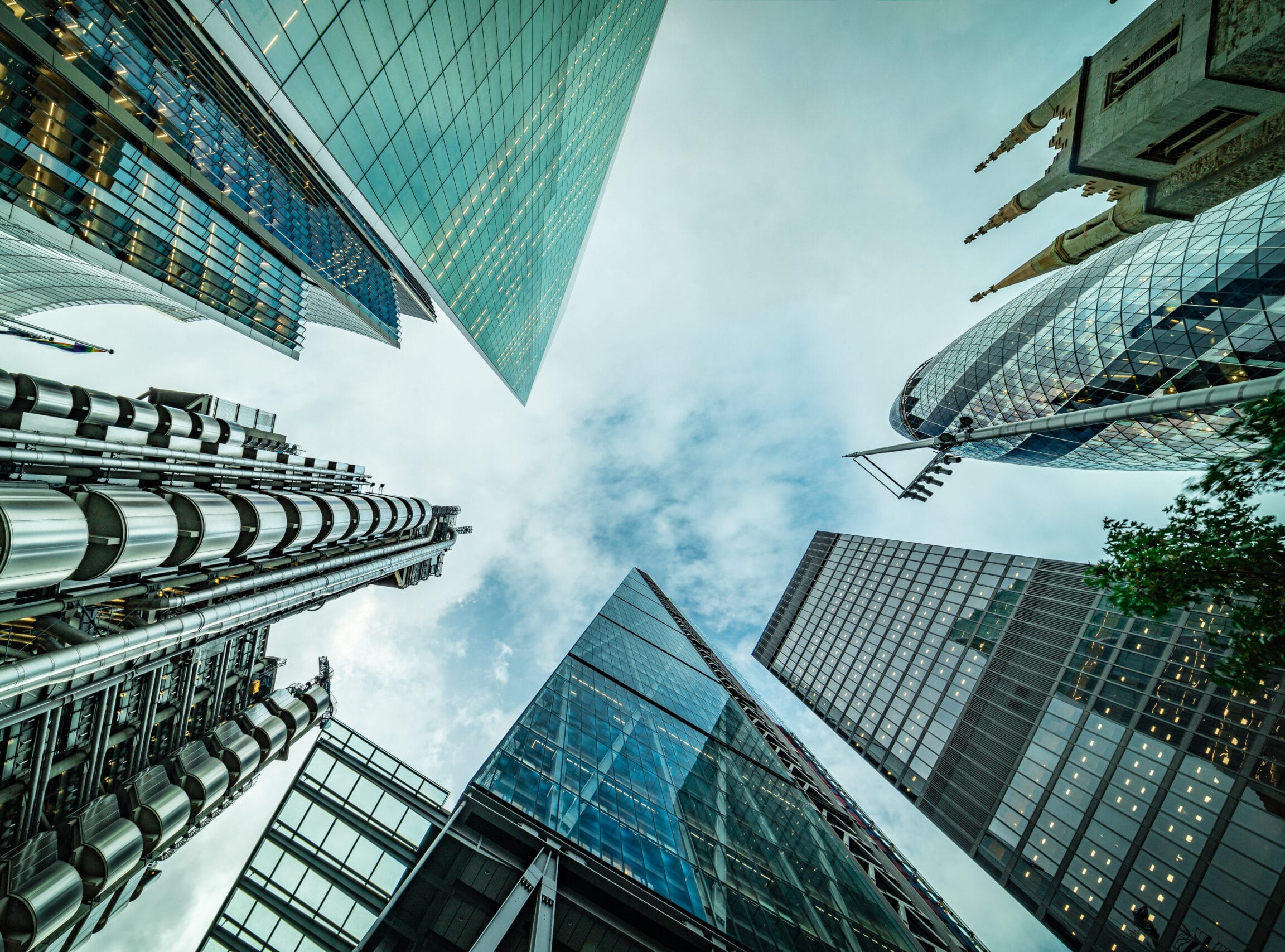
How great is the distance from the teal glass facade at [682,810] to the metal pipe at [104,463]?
1613cm

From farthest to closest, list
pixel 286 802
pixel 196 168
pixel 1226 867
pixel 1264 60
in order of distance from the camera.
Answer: pixel 196 168, pixel 1226 867, pixel 286 802, pixel 1264 60

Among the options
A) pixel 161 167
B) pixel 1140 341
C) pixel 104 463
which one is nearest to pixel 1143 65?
pixel 104 463

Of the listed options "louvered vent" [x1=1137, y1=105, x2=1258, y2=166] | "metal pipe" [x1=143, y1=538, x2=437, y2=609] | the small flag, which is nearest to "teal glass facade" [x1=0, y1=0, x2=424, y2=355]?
the small flag

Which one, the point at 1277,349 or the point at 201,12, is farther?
the point at 1277,349

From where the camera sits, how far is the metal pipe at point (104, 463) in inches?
460

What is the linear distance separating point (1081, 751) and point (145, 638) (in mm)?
54056

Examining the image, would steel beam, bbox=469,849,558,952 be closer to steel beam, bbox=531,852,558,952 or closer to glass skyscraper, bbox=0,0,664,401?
steel beam, bbox=531,852,558,952

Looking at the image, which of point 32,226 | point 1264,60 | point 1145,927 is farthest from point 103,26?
point 1145,927

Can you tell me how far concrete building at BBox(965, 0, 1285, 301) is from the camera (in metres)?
7.77

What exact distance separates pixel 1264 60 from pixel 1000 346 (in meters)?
42.5

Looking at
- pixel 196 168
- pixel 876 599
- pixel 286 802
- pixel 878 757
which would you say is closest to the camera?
pixel 286 802

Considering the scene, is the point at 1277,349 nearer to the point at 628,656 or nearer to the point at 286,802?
the point at 628,656

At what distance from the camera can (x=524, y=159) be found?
3838cm

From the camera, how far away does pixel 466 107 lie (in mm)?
26031
